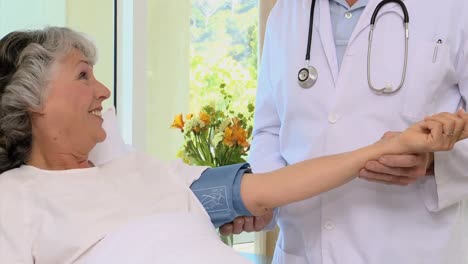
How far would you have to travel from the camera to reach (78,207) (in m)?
1.45

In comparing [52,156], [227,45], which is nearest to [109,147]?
[52,156]

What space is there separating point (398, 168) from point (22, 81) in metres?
0.92

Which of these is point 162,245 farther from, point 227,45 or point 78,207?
point 227,45

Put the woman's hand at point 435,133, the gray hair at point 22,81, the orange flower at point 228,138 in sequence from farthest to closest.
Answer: the orange flower at point 228,138
the gray hair at point 22,81
the woman's hand at point 435,133

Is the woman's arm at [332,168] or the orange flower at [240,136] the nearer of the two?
the woman's arm at [332,168]

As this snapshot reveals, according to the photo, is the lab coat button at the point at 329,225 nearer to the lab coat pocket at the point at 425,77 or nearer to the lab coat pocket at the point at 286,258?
the lab coat pocket at the point at 286,258

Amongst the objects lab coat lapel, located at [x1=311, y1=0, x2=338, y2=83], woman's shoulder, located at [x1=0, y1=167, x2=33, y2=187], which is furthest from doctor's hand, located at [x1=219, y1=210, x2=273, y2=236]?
woman's shoulder, located at [x1=0, y1=167, x2=33, y2=187]

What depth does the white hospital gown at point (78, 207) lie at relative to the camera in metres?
1.39

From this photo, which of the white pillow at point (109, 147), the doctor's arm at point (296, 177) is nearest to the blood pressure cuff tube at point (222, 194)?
the doctor's arm at point (296, 177)

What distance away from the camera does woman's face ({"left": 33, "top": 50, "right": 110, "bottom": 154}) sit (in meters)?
1.53

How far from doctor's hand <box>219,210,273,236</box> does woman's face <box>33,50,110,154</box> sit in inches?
16.0

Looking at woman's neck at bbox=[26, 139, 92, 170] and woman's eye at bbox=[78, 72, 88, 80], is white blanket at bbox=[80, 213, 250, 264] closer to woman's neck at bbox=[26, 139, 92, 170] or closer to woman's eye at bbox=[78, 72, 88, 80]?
woman's neck at bbox=[26, 139, 92, 170]

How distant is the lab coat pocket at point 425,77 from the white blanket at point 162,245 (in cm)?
53

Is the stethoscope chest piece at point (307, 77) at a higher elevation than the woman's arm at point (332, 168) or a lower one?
higher
